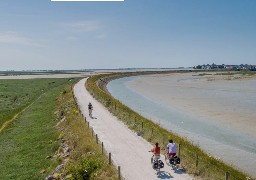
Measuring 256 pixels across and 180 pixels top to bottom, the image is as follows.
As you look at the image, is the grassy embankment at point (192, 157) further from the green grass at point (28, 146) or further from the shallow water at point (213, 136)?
the green grass at point (28, 146)

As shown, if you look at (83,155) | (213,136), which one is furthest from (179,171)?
(213,136)

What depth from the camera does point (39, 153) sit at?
34.6 metres

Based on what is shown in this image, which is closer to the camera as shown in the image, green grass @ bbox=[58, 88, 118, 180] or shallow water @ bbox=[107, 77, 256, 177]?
green grass @ bbox=[58, 88, 118, 180]

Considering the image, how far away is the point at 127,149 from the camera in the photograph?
98.3 ft

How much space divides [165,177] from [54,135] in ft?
68.9

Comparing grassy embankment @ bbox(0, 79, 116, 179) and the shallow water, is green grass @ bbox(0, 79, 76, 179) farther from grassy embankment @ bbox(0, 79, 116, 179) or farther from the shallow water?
the shallow water

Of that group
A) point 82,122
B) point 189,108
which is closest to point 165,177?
point 82,122

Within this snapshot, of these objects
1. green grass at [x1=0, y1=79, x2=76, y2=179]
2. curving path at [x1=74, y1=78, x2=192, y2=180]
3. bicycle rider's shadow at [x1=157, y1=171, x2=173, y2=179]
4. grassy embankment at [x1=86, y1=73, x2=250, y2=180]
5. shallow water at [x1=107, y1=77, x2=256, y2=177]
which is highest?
grassy embankment at [x1=86, y1=73, x2=250, y2=180]

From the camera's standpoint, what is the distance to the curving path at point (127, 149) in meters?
23.3

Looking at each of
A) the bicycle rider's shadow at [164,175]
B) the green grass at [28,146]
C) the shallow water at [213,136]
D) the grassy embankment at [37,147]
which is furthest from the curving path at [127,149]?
the shallow water at [213,136]

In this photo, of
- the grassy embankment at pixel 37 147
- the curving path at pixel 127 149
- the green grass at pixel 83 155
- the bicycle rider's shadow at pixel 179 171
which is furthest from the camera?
the grassy embankment at pixel 37 147

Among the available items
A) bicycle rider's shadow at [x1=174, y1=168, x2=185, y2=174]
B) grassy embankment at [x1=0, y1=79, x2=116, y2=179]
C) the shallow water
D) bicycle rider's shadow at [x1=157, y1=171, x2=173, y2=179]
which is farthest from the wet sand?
grassy embankment at [x1=0, y1=79, x2=116, y2=179]

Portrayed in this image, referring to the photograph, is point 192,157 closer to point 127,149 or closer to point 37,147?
point 127,149

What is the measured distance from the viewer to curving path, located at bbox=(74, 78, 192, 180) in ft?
76.3
